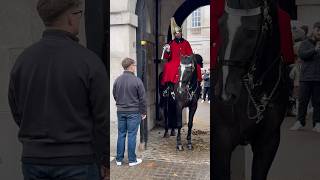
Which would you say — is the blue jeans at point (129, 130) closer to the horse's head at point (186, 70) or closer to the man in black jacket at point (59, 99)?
the horse's head at point (186, 70)

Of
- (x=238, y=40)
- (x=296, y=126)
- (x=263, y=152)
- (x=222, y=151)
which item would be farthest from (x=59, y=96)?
(x=296, y=126)

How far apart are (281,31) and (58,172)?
161cm

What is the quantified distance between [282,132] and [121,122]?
3546 millimetres

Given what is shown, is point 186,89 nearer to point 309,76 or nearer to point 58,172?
point 309,76

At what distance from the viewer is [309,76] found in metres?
2.74

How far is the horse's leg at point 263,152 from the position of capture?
271cm

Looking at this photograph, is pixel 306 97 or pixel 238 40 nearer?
pixel 238 40

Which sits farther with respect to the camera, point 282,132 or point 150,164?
point 150,164

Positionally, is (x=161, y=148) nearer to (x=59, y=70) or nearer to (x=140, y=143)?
(x=140, y=143)

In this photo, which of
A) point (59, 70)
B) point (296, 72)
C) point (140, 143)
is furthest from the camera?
point (140, 143)

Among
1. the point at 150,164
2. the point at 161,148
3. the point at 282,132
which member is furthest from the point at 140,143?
the point at 282,132

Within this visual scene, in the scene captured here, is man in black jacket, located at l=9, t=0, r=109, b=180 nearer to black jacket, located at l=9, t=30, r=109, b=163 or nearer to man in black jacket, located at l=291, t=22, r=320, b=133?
black jacket, located at l=9, t=30, r=109, b=163

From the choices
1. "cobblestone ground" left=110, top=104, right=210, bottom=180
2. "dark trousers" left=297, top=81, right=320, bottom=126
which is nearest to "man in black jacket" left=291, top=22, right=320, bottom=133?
"dark trousers" left=297, top=81, right=320, bottom=126

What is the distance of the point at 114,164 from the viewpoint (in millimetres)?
6109
